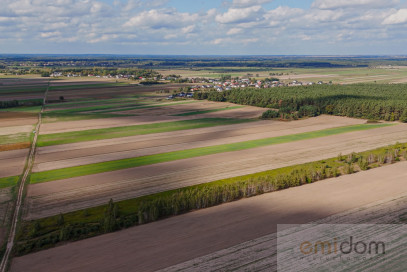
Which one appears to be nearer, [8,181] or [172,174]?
[8,181]

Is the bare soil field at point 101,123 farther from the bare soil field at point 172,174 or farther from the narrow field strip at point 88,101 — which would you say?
the bare soil field at point 172,174

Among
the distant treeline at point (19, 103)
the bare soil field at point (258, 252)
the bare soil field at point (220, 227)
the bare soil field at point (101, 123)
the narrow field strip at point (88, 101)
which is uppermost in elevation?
the distant treeline at point (19, 103)

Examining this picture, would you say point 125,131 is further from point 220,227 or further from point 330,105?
point 330,105

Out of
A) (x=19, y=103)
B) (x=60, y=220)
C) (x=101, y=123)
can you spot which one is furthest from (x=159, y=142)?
(x=19, y=103)

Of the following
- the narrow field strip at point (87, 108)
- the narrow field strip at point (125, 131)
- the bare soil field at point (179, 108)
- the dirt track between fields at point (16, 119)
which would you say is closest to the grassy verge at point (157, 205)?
the narrow field strip at point (125, 131)

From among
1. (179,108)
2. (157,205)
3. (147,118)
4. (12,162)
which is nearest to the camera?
(157,205)

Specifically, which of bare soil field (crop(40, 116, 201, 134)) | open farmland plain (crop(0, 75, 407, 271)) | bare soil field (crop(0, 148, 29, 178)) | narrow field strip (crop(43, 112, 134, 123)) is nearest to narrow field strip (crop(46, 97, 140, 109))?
open farmland plain (crop(0, 75, 407, 271))
